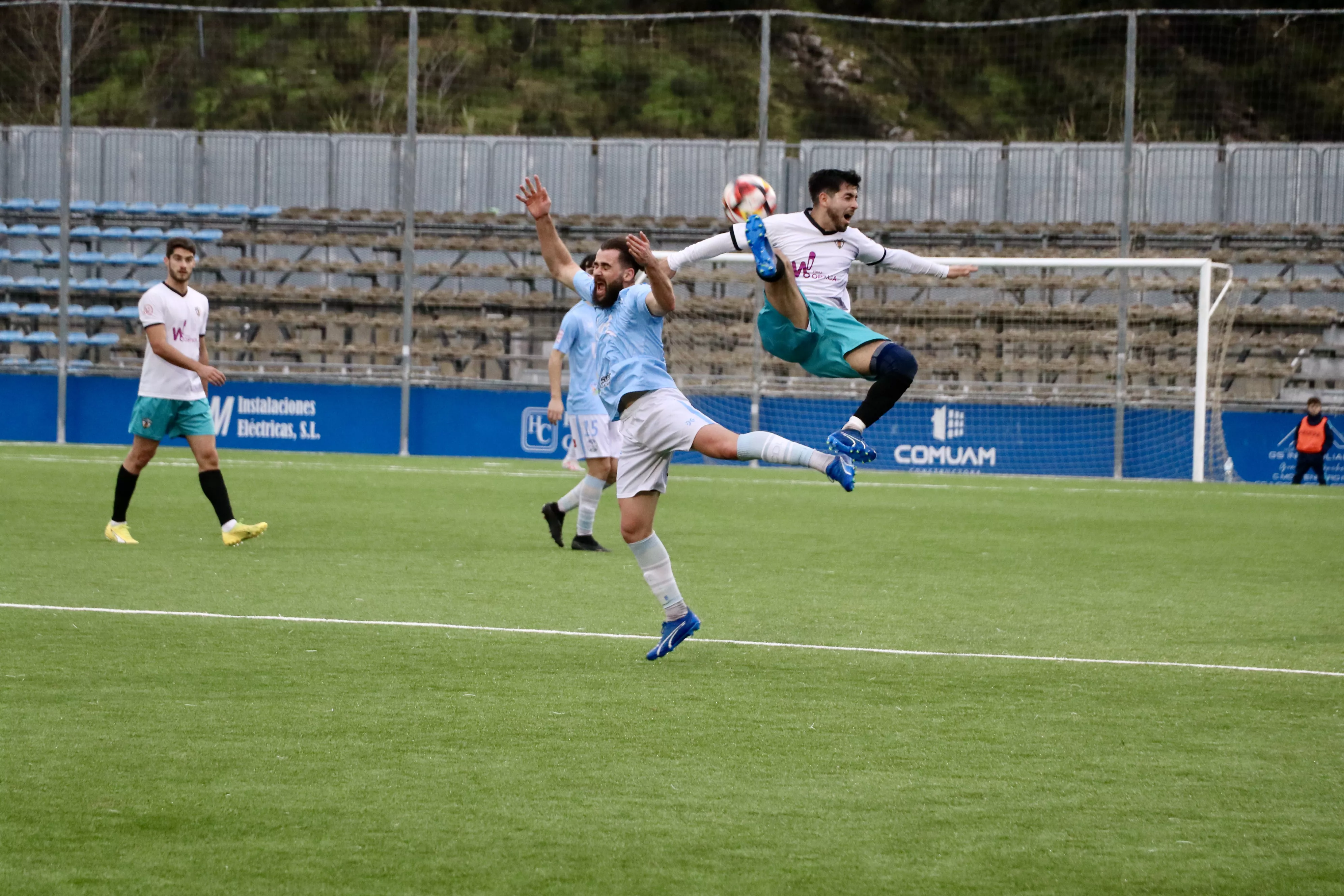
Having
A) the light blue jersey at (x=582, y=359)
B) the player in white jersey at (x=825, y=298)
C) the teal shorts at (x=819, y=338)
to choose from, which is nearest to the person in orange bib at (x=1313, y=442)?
the light blue jersey at (x=582, y=359)

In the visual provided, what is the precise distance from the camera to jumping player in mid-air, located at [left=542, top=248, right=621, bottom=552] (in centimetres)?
1103

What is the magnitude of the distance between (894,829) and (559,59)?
27.5 m

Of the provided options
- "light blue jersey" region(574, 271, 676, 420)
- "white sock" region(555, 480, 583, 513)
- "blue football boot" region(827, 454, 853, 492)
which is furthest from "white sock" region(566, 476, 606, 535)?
"blue football boot" region(827, 454, 853, 492)

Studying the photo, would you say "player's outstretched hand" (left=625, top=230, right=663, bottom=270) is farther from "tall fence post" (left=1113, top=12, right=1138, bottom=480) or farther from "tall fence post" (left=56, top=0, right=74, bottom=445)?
"tall fence post" (left=56, top=0, right=74, bottom=445)

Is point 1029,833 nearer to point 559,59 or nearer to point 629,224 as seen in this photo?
point 629,224

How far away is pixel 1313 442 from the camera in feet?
67.8

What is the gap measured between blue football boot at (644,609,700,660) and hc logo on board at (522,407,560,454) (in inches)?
648

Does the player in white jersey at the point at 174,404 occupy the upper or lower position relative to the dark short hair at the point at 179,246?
lower

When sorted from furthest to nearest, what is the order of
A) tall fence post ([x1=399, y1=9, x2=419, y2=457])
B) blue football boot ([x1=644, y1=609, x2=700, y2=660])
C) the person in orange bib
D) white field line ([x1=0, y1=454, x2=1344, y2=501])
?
tall fence post ([x1=399, y1=9, x2=419, y2=457])
the person in orange bib
white field line ([x1=0, y1=454, x2=1344, y2=501])
blue football boot ([x1=644, y1=609, x2=700, y2=660])

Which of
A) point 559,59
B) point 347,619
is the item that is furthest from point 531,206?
point 559,59

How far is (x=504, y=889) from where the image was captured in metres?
3.50

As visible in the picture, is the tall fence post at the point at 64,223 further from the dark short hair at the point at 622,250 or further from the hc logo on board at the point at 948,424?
the dark short hair at the point at 622,250

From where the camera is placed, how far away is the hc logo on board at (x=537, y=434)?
22.9 meters

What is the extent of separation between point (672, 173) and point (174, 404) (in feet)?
64.5
